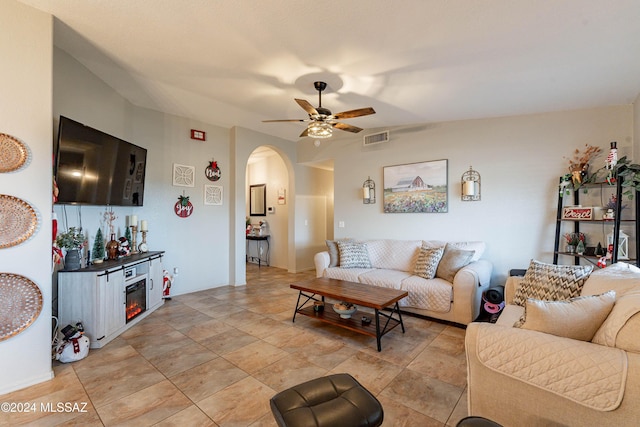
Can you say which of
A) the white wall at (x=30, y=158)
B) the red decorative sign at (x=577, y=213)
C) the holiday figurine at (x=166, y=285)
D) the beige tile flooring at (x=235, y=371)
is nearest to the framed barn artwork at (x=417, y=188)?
the red decorative sign at (x=577, y=213)

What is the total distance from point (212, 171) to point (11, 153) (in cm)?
295

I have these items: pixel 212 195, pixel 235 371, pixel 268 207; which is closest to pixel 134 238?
pixel 212 195

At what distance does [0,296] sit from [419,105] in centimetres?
436

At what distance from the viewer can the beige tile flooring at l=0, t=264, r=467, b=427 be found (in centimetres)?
184

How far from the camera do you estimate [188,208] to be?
470 cm

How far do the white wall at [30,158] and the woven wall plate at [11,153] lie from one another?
0.10ft

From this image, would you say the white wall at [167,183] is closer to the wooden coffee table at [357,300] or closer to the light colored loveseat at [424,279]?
the light colored loveseat at [424,279]

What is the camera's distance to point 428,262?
3.68m

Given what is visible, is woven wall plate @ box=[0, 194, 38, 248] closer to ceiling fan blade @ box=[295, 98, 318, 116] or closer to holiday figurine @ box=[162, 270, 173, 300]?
holiday figurine @ box=[162, 270, 173, 300]

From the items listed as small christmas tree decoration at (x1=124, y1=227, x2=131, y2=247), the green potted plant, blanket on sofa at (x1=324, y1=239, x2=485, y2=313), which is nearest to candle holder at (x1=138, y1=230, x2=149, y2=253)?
small christmas tree decoration at (x1=124, y1=227, x2=131, y2=247)

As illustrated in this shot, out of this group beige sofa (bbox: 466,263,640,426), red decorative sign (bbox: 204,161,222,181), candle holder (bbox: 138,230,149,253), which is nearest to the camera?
beige sofa (bbox: 466,263,640,426)

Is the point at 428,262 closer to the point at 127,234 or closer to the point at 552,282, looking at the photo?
the point at 552,282

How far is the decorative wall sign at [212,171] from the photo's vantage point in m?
4.93

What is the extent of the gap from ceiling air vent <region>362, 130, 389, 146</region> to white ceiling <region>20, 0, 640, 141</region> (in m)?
1.04
